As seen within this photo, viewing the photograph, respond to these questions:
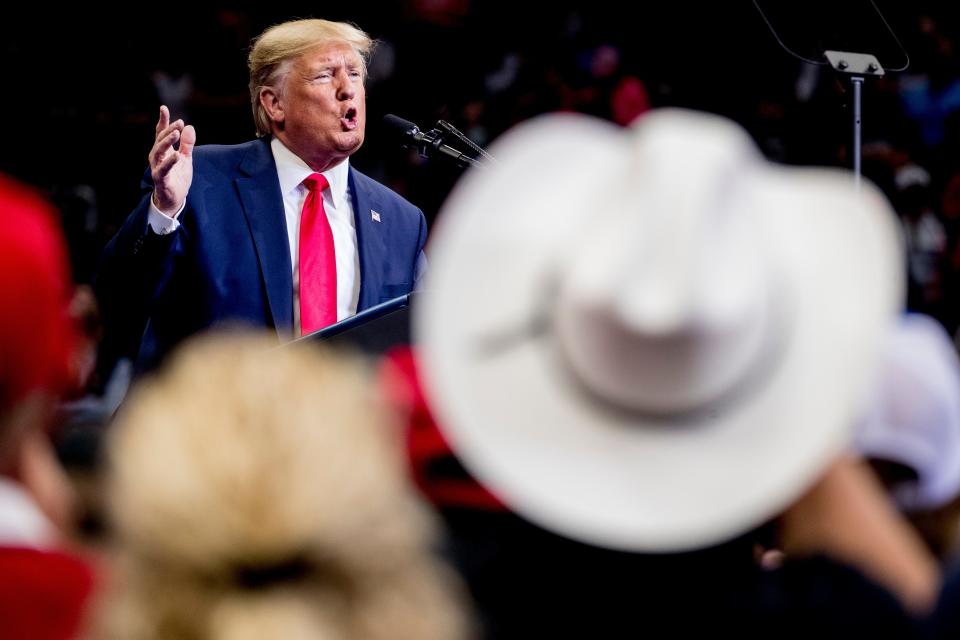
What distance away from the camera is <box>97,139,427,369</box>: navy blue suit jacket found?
2.89 meters

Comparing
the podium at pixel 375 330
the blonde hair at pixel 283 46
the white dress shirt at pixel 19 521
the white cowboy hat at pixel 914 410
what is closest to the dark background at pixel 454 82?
the blonde hair at pixel 283 46

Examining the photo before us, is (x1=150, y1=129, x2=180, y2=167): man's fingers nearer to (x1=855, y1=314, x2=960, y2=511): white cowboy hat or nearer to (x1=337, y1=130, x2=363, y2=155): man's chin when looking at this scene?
(x1=337, y1=130, x2=363, y2=155): man's chin

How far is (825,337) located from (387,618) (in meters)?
0.44

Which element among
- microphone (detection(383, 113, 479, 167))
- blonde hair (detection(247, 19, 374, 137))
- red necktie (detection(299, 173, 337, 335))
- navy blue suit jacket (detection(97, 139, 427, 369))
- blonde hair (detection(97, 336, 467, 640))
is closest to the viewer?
blonde hair (detection(97, 336, 467, 640))

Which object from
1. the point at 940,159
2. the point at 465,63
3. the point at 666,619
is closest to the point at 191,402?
the point at 666,619

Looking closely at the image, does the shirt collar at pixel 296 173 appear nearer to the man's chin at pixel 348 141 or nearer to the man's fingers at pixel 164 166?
the man's chin at pixel 348 141

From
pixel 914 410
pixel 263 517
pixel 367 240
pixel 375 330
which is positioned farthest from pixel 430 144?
pixel 263 517

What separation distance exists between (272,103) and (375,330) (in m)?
1.37

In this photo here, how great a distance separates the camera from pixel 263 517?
2.39 ft

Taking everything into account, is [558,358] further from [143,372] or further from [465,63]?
[465,63]

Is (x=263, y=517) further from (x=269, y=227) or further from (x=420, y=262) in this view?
(x=420, y=262)

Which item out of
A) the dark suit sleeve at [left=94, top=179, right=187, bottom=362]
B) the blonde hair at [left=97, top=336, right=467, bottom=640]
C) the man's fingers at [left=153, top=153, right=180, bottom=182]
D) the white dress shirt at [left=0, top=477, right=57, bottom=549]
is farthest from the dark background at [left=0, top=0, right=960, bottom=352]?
the blonde hair at [left=97, top=336, right=467, bottom=640]

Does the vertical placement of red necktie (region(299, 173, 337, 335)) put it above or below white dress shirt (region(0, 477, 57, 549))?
below

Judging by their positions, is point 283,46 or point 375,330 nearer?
point 375,330
